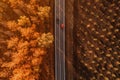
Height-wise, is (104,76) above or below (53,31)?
below

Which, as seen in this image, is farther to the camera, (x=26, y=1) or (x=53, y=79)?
(x=53, y=79)

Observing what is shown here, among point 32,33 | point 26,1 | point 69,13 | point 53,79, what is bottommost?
point 53,79

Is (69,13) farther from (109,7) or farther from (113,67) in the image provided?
(113,67)

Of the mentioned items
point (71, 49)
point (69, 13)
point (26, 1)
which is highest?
point (26, 1)

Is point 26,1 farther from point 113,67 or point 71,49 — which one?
point 113,67

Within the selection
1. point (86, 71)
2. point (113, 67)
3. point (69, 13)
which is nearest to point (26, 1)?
point (69, 13)

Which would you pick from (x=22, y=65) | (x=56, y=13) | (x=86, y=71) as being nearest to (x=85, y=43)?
(x=86, y=71)
